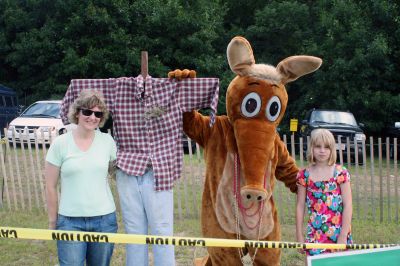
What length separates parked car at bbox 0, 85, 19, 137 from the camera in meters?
18.8

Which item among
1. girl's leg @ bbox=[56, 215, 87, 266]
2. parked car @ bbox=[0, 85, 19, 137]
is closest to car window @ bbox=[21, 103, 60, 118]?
parked car @ bbox=[0, 85, 19, 137]

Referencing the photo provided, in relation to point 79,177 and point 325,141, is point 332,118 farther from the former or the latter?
point 79,177

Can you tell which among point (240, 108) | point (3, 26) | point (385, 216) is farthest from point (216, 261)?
point (3, 26)

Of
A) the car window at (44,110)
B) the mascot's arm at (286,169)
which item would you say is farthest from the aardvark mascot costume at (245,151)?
the car window at (44,110)

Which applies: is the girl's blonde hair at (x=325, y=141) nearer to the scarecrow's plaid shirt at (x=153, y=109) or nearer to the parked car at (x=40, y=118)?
the scarecrow's plaid shirt at (x=153, y=109)

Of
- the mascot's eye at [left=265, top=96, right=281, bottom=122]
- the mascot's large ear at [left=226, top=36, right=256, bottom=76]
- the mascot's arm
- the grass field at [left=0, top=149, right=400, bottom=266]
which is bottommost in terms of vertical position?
the grass field at [left=0, top=149, right=400, bottom=266]

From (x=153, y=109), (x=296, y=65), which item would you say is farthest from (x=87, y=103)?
(x=296, y=65)

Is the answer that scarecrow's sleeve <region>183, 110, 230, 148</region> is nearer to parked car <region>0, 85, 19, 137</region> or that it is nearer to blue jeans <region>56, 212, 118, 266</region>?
blue jeans <region>56, 212, 118, 266</region>

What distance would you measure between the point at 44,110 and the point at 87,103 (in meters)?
13.1

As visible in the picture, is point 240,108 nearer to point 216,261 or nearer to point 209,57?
point 216,261

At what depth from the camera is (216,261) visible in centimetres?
364

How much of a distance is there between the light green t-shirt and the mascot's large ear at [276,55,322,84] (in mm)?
1481

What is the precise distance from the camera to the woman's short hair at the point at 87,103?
3256 mm

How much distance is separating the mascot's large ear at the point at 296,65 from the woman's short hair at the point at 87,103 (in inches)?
52.7
